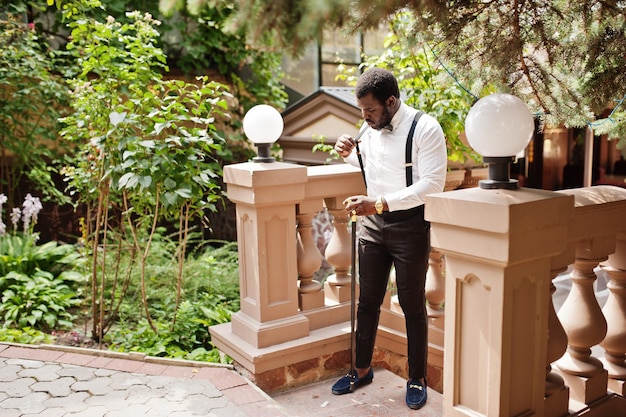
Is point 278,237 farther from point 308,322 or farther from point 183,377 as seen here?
point 183,377

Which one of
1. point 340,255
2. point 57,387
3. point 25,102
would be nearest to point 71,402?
point 57,387

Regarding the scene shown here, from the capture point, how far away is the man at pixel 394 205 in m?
3.31

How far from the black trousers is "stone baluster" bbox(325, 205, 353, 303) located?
1.80ft

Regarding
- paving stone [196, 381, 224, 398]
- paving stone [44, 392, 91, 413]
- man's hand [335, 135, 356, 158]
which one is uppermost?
man's hand [335, 135, 356, 158]

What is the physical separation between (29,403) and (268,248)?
163 centimetres

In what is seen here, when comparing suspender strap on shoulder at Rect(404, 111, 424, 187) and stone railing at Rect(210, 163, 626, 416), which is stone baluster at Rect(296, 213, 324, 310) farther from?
suspender strap on shoulder at Rect(404, 111, 424, 187)

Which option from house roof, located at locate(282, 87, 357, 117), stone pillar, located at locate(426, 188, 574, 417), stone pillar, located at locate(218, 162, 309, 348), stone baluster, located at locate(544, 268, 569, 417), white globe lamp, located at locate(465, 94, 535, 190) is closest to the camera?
stone pillar, located at locate(426, 188, 574, 417)

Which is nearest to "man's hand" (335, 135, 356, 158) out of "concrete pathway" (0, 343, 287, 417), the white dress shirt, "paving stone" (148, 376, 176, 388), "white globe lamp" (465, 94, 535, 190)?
the white dress shirt

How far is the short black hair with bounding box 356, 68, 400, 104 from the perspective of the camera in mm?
3330

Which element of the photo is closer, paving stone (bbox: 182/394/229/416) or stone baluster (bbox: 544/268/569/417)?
stone baluster (bbox: 544/268/569/417)

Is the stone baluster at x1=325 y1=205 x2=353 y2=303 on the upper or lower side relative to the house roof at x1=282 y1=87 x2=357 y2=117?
lower

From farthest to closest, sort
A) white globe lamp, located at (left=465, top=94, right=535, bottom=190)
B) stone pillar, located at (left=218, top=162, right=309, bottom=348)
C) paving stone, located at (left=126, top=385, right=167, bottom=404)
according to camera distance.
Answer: stone pillar, located at (left=218, top=162, right=309, bottom=348) < paving stone, located at (left=126, top=385, right=167, bottom=404) < white globe lamp, located at (left=465, top=94, right=535, bottom=190)

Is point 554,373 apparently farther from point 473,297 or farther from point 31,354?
point 31,354

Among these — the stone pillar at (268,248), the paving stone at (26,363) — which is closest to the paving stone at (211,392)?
the stone pillar at (268,248)
